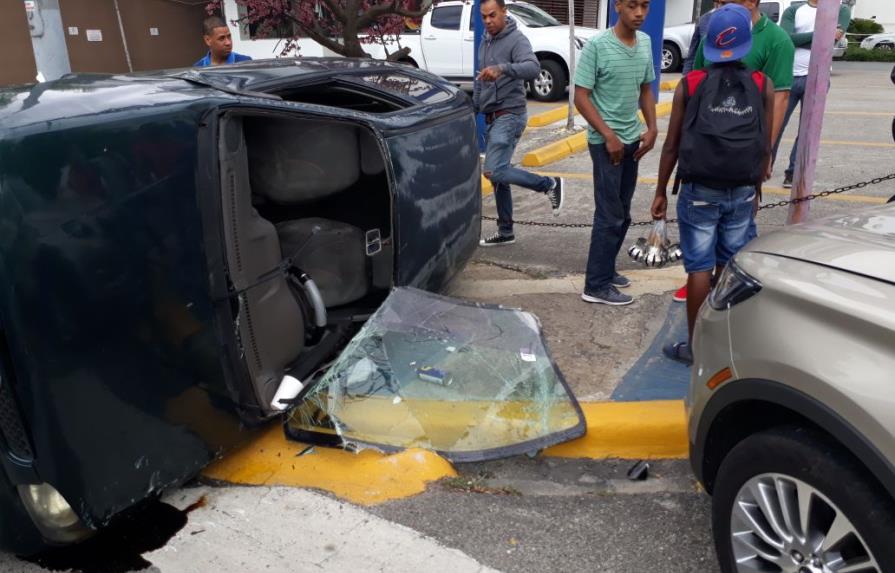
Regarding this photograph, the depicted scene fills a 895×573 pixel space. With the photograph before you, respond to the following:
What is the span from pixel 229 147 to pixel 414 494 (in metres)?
1.47

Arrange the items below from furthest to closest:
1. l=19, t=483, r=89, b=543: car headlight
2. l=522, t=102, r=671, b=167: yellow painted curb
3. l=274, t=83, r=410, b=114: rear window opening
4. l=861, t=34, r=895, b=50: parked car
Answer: l=861, t=34, r=895, b=50: parked car < l=522, t=102, r=671, b=167: yellow painted curb < l=274, t=83, r=410, b=114: rear window opening < l=19, t=483, r=89, b=543: car headlight

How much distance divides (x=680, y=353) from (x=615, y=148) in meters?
1.15

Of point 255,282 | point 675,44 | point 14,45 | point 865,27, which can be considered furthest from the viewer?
point 865,27

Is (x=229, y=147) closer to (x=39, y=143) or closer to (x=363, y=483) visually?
(x=39, y=143)

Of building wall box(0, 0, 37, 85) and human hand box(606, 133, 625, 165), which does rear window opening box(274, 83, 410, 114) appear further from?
building wall box(0, 0, 37, 85)

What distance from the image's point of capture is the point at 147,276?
2.60m

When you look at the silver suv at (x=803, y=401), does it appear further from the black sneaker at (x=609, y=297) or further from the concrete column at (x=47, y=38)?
the concrete column at (x=47, y=38)

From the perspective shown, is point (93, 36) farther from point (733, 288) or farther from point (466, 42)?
point (733, 288)

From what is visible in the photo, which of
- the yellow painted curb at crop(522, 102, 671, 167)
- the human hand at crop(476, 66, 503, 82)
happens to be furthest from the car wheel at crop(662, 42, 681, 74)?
the human hand at crop(476, 66, 503, 82)

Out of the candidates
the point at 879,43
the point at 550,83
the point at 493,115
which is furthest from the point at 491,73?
the point at 879,43

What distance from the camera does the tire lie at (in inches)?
535

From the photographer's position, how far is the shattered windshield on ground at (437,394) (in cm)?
324

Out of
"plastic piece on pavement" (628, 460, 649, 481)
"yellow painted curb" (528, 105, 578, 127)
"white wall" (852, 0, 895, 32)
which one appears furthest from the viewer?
"white wall" (852, 0, 895, 32)

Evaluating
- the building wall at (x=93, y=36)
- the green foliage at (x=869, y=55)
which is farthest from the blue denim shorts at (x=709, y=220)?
the green foliage at (x=869, y=55)
